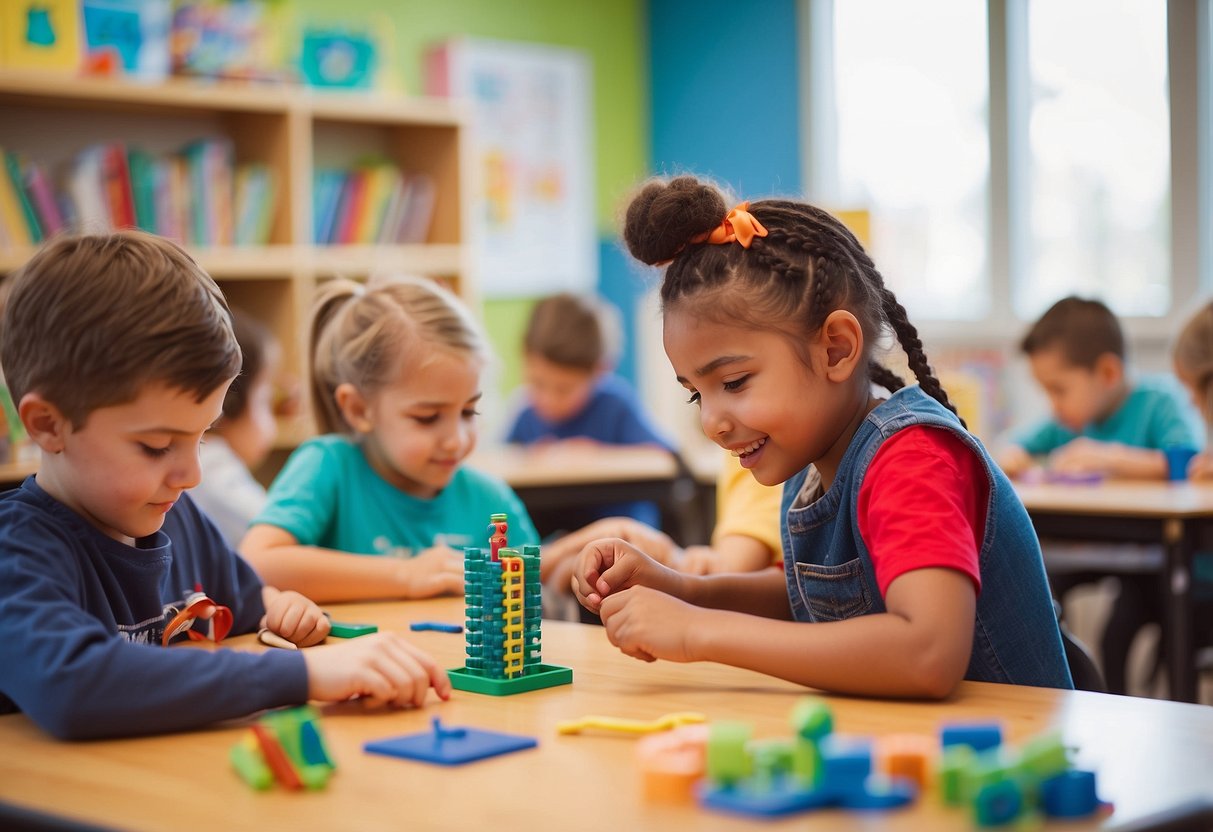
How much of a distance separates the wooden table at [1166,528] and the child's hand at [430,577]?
5.23 ft

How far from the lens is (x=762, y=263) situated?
145cm

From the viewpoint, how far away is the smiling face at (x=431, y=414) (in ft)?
6.72

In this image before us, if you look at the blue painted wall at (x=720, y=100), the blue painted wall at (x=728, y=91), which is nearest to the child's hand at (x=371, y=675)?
the blue painted wall at (x=720, y=100)

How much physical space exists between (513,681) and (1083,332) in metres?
2.87

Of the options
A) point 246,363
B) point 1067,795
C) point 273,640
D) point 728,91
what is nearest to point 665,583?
point 273,640

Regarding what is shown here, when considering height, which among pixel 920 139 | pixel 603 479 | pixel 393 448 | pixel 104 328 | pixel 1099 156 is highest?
pixel 920 139

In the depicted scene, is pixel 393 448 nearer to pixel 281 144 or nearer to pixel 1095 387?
pixel 1095 387

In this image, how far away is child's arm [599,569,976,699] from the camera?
1188 millimetres

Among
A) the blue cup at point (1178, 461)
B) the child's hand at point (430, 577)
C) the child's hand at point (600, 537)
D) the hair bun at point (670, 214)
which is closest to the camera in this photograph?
the hair bun at point (670, 214)

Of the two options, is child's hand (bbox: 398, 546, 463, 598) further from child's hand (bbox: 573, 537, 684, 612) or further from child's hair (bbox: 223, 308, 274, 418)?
child's hair (bbox: 223, 308, 274, 418)

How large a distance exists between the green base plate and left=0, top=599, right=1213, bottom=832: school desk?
0.5 inches

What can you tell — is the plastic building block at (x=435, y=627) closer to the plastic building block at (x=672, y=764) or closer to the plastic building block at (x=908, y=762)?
the plastic building block at (x=672, y=764)

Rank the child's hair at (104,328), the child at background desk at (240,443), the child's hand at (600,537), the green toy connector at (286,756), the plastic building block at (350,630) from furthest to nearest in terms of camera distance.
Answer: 1. the child at background desk at (240,443)
2. the child's hand at (600,537)
3. the plastic building block at (350,630)
4. the child's hair at (104,328)
5. the green toy connector at (286,756)

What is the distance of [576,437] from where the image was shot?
4590 millimetres
